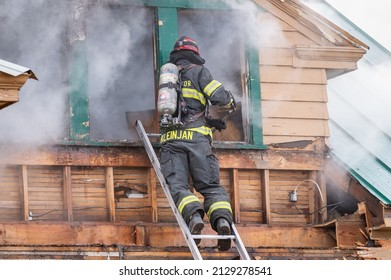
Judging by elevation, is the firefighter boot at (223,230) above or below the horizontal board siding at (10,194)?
below

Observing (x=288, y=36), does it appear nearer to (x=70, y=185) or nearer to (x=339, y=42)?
(x=339, y=42)

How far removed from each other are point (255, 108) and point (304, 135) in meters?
0.60

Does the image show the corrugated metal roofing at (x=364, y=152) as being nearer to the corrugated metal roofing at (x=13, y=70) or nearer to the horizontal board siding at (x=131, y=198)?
the horizontal board siding at (x=131, y=198)

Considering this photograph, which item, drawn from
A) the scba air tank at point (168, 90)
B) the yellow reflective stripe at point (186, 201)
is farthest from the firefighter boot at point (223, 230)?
the scba air tank at point (168, 90)

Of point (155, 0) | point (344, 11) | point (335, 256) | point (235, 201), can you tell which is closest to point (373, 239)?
point (335, 256)

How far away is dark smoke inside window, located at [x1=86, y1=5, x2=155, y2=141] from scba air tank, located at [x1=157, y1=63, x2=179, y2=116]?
0.86 metres

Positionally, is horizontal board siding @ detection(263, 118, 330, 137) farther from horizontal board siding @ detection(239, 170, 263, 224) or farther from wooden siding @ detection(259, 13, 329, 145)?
horizontal board siding @ detection(239, 170, 263, 224)

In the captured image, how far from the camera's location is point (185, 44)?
1345 centimetres

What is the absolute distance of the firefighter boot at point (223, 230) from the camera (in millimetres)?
12625

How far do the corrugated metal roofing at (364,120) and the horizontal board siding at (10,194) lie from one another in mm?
3537

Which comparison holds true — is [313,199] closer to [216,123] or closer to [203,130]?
[216,123]

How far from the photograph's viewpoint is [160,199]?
13.8m

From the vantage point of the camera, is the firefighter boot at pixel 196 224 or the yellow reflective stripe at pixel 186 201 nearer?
the firefighter boot at pixel 196 224

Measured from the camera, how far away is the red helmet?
13.4 m
